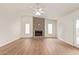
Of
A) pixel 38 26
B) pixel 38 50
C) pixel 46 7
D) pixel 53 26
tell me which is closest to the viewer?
pixel 38 50

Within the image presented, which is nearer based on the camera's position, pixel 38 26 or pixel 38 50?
pixel 38 50

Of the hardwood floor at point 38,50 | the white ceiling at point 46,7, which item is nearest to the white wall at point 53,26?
the white ceiling at point 46,7

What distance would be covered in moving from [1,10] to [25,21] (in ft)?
20.1

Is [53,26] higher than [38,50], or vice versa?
[53,26]

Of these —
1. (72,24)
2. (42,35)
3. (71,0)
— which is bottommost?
(42,35)

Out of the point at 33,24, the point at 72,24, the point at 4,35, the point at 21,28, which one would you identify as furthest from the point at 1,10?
the point at 33,24

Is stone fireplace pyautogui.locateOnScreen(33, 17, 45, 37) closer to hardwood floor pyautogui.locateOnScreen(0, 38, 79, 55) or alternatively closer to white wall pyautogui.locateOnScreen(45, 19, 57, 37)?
white wall pyautogui.locateOnScreen(45, 19, 57, 37)

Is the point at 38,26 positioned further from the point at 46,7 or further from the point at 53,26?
the point at 46,7

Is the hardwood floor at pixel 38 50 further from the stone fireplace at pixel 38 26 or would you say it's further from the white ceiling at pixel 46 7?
the stone fireplace at pixel 38 26

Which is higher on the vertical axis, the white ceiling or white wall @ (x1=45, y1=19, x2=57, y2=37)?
the white ceiling

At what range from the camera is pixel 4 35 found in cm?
665

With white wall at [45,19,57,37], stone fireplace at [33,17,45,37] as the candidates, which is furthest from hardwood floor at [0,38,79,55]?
stone fireplace at [33,17,45,37]

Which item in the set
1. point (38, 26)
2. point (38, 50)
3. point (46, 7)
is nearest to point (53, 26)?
point (38, 26)
